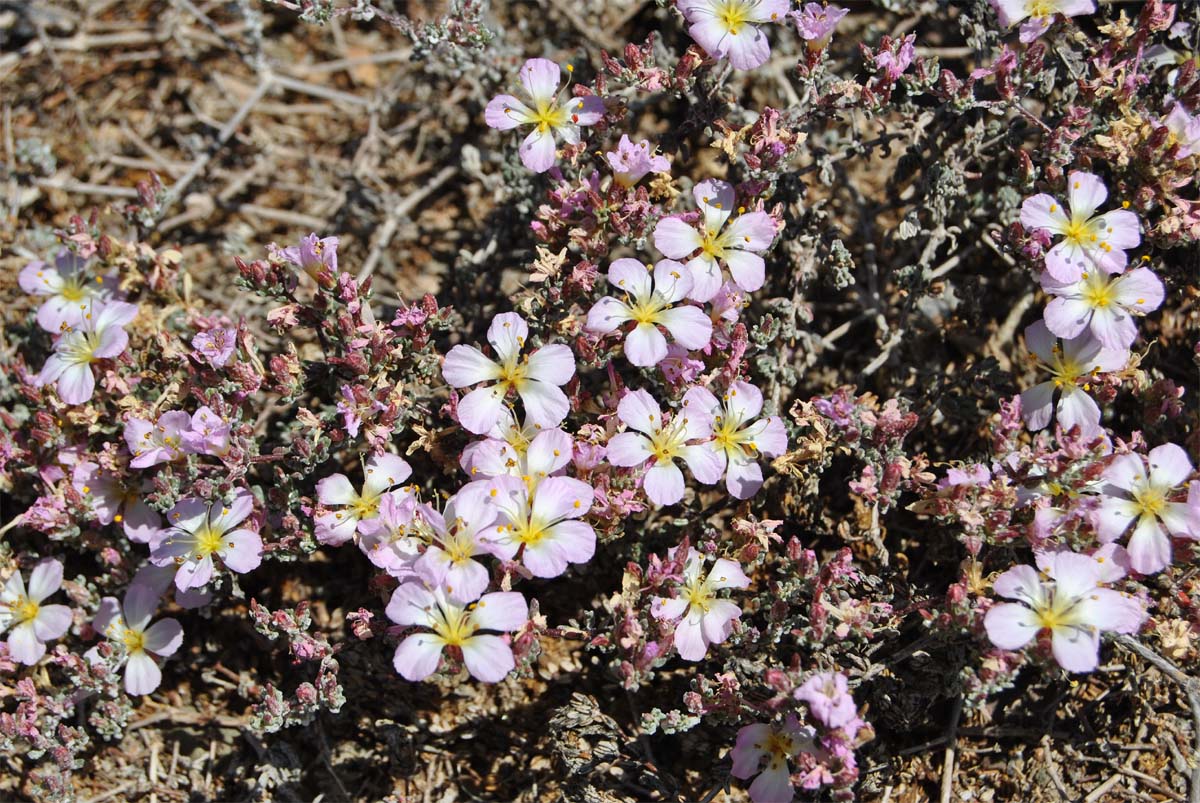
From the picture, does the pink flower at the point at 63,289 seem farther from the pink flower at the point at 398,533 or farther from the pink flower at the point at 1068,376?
the pink flower at the point at 1068,376

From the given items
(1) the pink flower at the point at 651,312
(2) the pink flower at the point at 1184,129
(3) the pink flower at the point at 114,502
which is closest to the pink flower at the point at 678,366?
(1) the pink flower at the point at 651,312

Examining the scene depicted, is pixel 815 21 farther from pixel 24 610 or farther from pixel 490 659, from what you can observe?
pixel 24 610

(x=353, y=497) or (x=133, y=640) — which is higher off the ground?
(x=353, y=497)

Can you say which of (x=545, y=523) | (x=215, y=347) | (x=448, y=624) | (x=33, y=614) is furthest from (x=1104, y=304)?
(x=33, y=614)

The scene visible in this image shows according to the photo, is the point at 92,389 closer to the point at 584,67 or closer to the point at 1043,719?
the point at 584,67

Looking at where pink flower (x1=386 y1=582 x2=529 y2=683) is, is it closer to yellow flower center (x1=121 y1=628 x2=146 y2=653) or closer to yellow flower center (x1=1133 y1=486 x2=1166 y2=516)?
yellow flower center (x1=121 y1=628 x2=146 y2=653)
